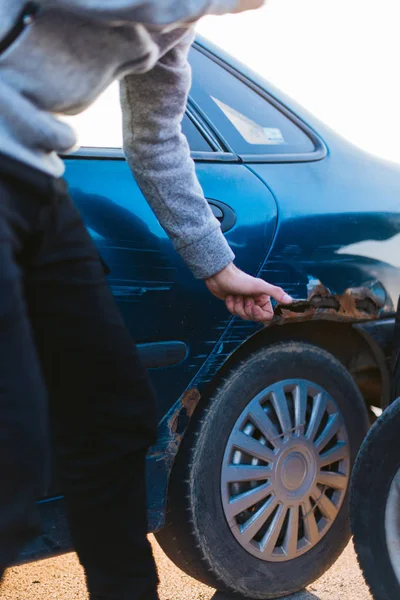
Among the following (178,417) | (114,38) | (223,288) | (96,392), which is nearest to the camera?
(114,38)

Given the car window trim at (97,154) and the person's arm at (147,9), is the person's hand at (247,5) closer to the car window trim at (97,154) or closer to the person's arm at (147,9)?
the person's arm at (147,9)

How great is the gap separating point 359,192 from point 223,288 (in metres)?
0.96

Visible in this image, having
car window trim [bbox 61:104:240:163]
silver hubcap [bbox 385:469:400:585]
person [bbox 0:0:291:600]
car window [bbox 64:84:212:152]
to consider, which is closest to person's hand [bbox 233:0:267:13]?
person [bbox 0:0:291:600]

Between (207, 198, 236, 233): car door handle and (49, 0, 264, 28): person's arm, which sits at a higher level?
(49, 0, 264, 28): person's arm

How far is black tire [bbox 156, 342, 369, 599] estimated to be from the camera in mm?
2230

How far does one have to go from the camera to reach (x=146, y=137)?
1.54m

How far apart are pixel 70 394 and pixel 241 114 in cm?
135

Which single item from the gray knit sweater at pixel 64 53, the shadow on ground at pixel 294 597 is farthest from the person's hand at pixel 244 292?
the shadow on ground at pixel 294 597

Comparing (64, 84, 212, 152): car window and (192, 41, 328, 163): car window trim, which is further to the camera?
(192, 41, 328, 163): car window trim

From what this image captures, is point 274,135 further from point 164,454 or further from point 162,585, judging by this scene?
point 162,585

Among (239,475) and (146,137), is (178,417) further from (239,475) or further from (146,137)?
(146,137)

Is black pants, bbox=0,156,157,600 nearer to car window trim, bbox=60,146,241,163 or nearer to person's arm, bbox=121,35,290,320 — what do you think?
person's arm, bbox=121,35,290,320

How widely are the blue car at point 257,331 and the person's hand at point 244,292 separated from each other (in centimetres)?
34

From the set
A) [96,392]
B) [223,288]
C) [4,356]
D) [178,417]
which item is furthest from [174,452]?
[4,356]
